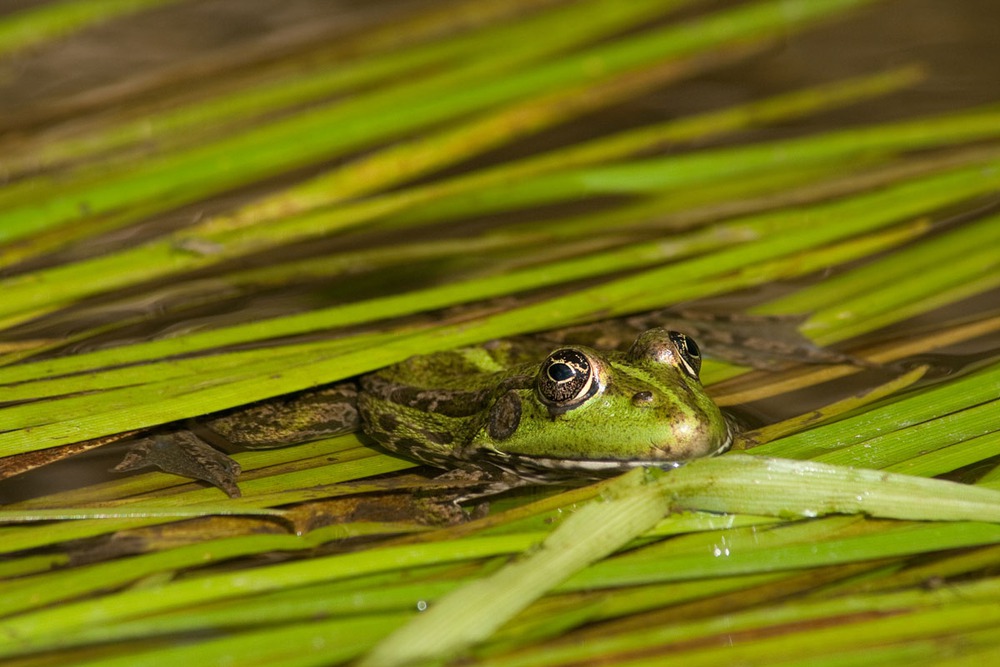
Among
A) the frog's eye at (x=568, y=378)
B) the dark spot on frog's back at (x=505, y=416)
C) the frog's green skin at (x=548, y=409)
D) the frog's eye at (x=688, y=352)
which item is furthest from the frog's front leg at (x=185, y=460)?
the frog's eye at (x=688, y=352)

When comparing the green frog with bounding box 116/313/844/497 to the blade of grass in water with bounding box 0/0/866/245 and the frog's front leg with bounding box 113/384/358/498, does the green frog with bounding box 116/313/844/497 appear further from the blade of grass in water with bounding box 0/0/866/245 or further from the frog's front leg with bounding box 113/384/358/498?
the blade of grass in water with bounding box 0/0/866/245

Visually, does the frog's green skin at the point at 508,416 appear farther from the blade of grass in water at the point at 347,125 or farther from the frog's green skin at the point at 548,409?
the blade of grass in water at the point at 347,125

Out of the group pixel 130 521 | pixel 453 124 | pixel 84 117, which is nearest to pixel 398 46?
pixel 453 124

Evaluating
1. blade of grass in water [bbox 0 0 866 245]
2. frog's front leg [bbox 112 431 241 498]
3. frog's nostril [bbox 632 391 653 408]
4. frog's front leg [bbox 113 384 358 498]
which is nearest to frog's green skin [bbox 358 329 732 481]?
frog's nostril [bbox 632 391 653 408]

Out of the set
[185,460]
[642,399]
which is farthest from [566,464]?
[185,460]

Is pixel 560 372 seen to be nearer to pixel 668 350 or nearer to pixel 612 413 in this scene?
pixel 612 413

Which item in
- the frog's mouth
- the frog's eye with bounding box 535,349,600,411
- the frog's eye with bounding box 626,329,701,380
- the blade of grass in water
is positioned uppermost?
the blade of grass in water
